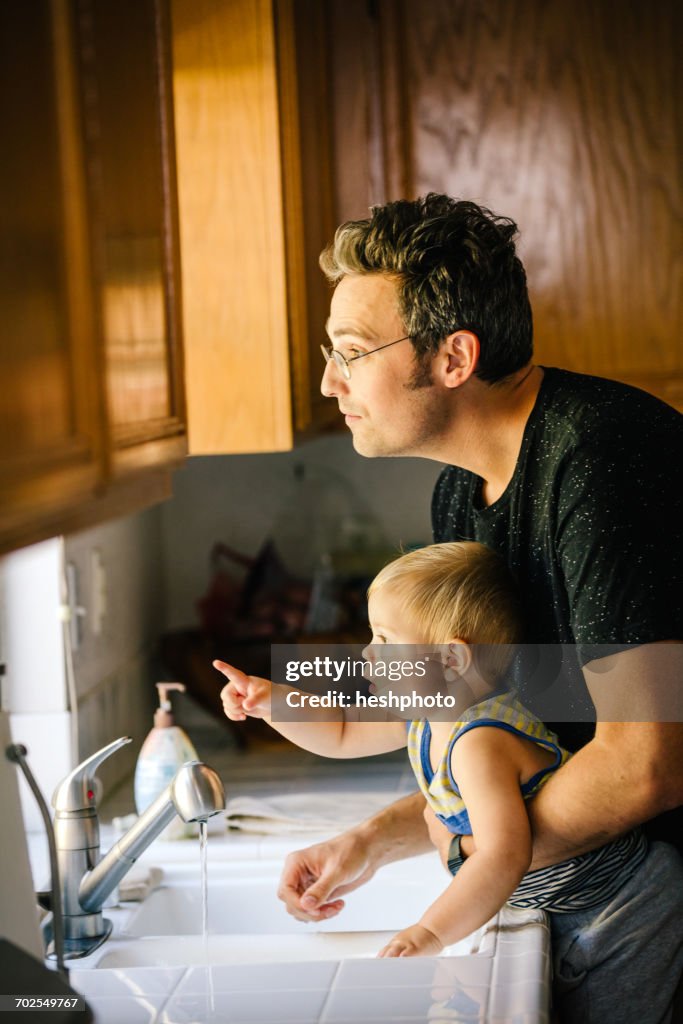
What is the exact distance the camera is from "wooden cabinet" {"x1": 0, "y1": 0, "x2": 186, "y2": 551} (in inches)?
32.1

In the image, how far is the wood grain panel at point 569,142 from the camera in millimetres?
1985

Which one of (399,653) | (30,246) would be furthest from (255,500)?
(30,246)

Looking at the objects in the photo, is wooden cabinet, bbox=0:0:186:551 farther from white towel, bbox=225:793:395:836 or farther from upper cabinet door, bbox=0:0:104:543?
white towel, bbox=225:793:395:836

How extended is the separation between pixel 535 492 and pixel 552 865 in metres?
0.36

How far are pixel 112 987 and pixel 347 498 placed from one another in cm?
156

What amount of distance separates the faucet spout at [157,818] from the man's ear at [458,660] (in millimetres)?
250

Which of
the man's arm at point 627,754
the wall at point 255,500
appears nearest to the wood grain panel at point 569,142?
the wall at point 255,500

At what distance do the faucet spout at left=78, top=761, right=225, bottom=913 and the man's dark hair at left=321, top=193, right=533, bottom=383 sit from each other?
482 mm

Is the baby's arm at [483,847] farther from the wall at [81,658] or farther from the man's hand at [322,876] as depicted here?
the wall at [81,658]

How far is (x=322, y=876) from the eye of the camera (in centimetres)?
132

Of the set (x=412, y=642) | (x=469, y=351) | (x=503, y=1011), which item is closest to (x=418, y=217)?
(x=469, y=351)

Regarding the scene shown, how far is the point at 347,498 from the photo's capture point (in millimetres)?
2586

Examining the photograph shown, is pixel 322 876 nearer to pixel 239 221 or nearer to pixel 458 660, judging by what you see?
pixel 458 660

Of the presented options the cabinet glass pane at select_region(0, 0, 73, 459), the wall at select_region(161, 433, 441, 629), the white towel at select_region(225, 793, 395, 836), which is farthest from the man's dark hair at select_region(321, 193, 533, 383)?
the wall at select_region(161, 433, 441, 629)
